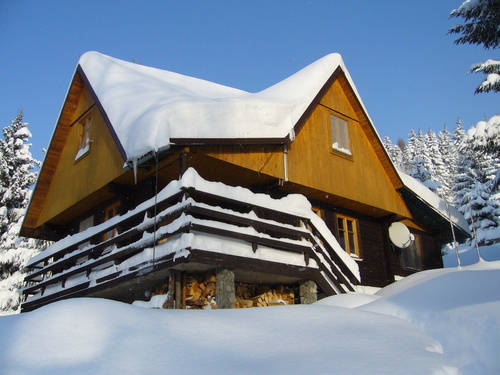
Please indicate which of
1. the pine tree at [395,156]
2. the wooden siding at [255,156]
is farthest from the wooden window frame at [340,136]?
the pine tree at [395,156]

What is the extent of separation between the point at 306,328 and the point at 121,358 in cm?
227

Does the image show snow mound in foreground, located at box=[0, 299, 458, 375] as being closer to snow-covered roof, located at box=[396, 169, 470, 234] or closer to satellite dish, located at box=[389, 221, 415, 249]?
satellite dish, located at box=[389, 221, 415, 249]

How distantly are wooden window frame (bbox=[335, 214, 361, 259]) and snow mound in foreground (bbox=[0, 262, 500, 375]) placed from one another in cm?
904

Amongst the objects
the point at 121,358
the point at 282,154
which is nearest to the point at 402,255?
the point at 282,154

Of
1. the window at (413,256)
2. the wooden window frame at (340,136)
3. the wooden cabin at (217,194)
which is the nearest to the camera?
the wooden cabin at (217,194)

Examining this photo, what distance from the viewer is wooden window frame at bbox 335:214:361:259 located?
16.0m

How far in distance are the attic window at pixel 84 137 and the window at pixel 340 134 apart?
7.34 m

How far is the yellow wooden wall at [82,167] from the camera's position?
1359 centimetres

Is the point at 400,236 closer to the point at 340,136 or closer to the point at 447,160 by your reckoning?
the point at 340,136

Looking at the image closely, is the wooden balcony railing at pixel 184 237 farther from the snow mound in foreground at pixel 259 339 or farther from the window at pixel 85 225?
the snow mound in foreground at pixel 259 339

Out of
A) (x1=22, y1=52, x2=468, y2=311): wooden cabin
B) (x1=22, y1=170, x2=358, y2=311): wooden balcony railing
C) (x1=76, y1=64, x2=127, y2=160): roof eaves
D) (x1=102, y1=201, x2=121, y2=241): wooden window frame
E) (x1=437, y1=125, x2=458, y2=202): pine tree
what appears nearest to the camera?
(x1=22, y1=170, x2=358, y2=311): wooden balcony railing

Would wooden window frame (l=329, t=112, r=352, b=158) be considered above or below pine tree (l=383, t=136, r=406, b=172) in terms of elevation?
below

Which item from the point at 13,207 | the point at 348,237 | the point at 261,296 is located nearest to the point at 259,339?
the point at 261,296

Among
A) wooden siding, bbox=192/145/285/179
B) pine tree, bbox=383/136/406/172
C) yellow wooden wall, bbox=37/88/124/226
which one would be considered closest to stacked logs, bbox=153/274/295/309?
wooden siding, bbox=192/145/285/179
